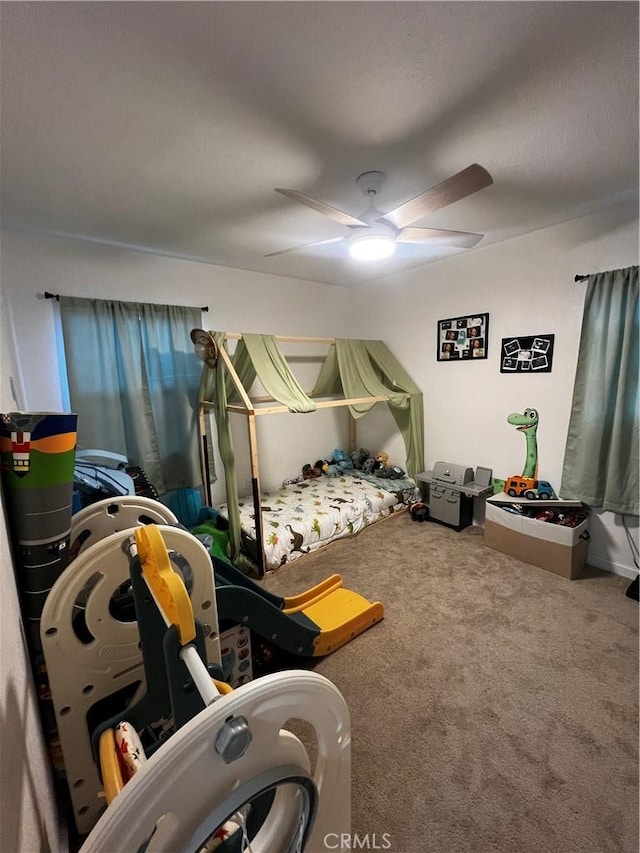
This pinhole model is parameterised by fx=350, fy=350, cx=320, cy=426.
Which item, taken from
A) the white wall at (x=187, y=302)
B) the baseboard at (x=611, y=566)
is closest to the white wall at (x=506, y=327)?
the baseboard at (x=611, y=566)

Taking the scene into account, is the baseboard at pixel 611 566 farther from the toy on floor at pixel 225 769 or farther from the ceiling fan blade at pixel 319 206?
the ceiling fan blade at pixel 319 206

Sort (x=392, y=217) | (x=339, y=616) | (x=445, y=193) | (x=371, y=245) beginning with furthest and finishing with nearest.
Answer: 1. (x=339, y=616)
2. (x=371, y=245)
3. (x=392, y=217)
4. (x=445, y=193)

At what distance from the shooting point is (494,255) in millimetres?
3010

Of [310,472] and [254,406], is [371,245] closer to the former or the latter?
[254,406]

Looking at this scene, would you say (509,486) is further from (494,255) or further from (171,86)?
(171,86)

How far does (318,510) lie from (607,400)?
2.35 meters

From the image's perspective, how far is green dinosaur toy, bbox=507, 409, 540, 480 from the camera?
284cm

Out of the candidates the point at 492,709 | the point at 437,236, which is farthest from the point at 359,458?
the point at 492,709

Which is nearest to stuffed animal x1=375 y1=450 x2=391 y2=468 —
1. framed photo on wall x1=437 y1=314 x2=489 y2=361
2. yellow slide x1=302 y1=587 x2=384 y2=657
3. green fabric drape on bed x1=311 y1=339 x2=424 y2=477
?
green fabric drape on bed x1=311 y1=339 x2=424 y2=477

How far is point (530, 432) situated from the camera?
2855 mm

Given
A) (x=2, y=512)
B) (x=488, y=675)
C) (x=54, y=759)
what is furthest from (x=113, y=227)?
(x=488, y=675)

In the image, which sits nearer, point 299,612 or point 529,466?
point 299,612

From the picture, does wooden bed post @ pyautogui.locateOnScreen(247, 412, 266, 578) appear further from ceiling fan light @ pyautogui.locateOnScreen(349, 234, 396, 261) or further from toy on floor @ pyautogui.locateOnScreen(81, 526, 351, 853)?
toy on floor @ pyautogui.locateOnScreen(81, 526, 351, 853)

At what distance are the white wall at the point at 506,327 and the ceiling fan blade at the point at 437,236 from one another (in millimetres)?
1110
